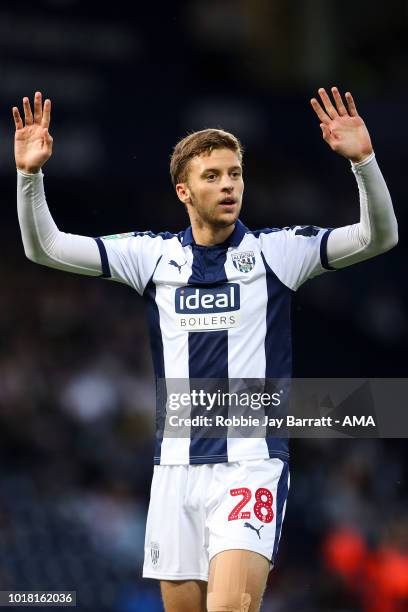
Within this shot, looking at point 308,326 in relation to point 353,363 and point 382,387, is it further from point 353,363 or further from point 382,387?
point 382,387

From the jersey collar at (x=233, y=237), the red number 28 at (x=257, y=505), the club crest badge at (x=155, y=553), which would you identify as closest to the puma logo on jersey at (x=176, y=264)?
the jersey collar at (x=233, y=237)

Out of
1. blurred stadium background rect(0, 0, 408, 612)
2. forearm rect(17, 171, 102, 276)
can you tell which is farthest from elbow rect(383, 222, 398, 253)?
blurred stadium background rect(0, 0, 408, 612)

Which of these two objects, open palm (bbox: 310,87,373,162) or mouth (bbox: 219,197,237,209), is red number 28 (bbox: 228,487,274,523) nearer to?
mouth (bbox: 219,197,237,209)

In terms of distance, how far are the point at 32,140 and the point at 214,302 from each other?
1.12 metres

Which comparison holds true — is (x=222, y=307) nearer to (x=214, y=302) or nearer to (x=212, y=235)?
(x=214, y=302)

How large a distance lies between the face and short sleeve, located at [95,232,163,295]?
331mm

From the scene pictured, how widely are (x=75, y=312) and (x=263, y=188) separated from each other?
4595mm

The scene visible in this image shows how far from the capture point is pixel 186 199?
5.84 m

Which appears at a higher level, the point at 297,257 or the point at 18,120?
the point at 18,120

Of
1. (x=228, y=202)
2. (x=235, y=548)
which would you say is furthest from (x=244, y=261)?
(x=235, y=548)

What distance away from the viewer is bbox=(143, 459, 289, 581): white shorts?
525 cm

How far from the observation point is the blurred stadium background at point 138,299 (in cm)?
1055

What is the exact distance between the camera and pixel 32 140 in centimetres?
564

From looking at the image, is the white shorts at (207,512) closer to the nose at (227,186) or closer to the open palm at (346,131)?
the nose at (227,186)
